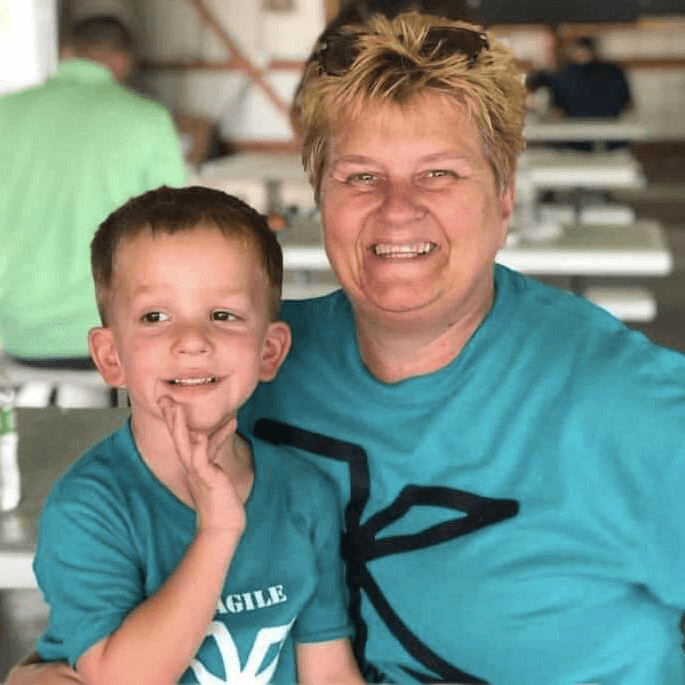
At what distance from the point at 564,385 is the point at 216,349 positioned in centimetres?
39

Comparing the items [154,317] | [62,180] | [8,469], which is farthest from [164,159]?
[154,317]

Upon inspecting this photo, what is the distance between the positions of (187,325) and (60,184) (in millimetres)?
2367

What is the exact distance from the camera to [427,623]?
148 cm

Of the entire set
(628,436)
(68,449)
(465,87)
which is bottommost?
(68,449)

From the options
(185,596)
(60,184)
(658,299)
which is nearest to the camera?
(185,596)

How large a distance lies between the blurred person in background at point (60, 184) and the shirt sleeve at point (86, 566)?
221 cm

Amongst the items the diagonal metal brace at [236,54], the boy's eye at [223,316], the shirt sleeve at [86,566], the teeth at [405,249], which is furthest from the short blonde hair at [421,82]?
the diagonal metal brace at [236,54]

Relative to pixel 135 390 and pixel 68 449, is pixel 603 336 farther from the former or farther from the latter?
pixel 68 449

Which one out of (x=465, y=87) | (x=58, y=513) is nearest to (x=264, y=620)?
(x=58, y=513)

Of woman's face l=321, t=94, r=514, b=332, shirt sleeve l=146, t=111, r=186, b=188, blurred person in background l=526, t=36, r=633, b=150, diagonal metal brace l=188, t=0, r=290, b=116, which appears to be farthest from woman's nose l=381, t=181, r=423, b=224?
diagonal metal brace l=188, t=0, r=290, b=116

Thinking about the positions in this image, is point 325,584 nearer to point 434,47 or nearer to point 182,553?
point 182,553

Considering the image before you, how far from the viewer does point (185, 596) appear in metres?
1.23

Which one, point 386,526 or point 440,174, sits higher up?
point 440,174

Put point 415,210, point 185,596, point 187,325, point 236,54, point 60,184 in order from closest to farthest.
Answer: point 185,596, point 187,325, point 415,210, point 60,184, point 236,54
